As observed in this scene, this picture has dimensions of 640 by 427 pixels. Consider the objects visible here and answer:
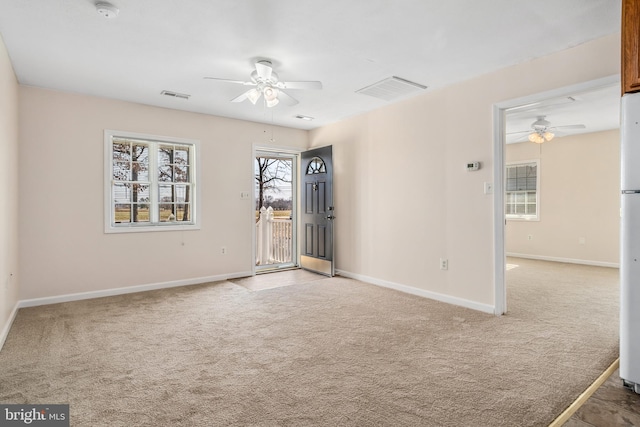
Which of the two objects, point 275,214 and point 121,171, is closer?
point 121,171

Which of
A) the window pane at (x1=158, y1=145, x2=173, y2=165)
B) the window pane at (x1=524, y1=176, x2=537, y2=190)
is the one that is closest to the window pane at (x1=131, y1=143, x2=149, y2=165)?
the window pane at (x1=158, y1=145, x2=173, y2=165)

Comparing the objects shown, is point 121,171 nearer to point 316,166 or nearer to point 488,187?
point 316,166

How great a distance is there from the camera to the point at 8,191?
3.31 meters

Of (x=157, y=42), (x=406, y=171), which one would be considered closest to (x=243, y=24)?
(x=157, y=42)

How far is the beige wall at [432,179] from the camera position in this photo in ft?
11.0

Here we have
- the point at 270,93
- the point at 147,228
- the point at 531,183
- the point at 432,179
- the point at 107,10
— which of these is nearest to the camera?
the point at 107,10

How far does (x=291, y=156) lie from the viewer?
250 inches

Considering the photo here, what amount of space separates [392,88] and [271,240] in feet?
13.3

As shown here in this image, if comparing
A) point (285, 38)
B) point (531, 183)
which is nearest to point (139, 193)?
point (285, 38)

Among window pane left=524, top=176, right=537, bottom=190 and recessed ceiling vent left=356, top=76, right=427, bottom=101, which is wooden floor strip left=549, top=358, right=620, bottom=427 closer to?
recessed ceiling vent left=356, top=76, right=427, bottom=101

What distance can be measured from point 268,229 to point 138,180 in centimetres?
280

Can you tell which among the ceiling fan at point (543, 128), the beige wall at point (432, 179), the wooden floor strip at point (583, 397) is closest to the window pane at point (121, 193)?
the beige wall at point (432, 179)

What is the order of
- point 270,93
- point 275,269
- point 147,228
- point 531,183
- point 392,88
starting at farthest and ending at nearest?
1. point 531,183
2. point 275,269
3. point 147,228
4. point 392,88
5. point 270,93

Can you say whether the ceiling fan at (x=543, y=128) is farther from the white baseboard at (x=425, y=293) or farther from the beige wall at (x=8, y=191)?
the beige wall at (x=8, y=191)
